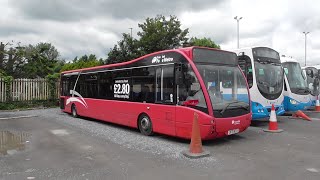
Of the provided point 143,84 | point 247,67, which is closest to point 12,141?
point 143,84

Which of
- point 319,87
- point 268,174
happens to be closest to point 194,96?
point 268,174

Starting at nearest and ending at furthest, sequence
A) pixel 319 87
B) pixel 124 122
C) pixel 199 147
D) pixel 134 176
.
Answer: pixel 134 176 → pixel 199 147 → pixel 124 122 → pixel 319 87

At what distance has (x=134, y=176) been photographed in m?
6.23

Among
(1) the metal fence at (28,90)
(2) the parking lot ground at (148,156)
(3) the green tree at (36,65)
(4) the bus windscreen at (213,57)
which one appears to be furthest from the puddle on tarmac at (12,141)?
(3) the green tree at (36,65)

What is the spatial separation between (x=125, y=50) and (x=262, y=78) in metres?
28.3

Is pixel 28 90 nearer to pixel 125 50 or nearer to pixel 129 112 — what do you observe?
pixel 129 112

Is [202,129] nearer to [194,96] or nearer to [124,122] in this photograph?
[194,96]

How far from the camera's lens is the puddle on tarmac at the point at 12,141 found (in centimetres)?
877

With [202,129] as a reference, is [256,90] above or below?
above

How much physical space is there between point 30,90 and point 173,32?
20.0m

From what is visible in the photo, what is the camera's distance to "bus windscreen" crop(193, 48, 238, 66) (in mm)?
9336

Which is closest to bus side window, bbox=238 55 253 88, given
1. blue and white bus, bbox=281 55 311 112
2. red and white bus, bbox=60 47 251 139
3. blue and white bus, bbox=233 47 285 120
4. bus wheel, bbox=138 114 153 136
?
blue and white bus, bbox=233 47 285 120

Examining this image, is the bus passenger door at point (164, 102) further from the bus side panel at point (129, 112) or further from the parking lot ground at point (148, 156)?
the parking lot ground at point (148, 156)

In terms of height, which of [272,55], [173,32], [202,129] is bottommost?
[202,129]
